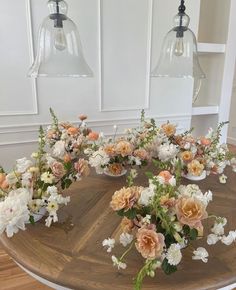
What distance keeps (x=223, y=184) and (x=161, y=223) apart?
707 millimetres

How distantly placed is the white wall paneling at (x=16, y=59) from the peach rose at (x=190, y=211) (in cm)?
155

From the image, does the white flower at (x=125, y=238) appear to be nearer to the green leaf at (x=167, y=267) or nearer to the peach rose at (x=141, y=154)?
the green leaf at (x=167, y=267)

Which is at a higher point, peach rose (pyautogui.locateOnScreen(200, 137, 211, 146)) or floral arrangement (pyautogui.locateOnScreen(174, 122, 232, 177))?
peach rose (pyautogui.locateOnScreen(200, 137, 211, 146))

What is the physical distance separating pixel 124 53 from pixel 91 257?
5.73ft

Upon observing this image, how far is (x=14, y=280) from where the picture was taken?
166cm

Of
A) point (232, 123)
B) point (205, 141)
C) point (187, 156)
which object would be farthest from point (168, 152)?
point (232, 123)

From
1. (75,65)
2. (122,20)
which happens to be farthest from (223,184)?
(122,20)

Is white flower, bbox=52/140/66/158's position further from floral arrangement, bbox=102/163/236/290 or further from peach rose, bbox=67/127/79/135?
floral arrangement, bbox=102/163/236/290

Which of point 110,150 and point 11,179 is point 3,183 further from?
point 110,150

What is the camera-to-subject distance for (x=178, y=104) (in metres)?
2.46

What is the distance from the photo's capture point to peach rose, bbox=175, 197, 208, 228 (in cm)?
64

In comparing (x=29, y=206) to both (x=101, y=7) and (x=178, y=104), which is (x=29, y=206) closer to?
(x=101, y=7)

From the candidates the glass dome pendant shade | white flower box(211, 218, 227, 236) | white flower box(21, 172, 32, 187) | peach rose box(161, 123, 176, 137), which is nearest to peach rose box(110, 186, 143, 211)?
white flower box(211, 218, 227, 236)

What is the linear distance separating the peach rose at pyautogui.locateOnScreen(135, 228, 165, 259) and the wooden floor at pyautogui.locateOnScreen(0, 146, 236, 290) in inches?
A: 51.7
